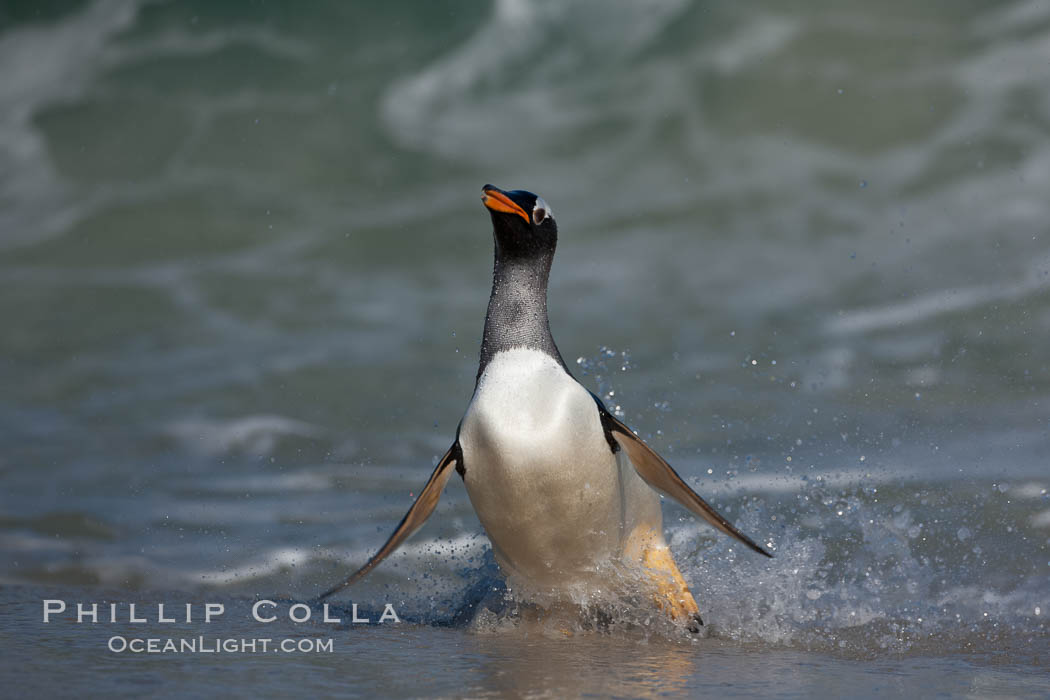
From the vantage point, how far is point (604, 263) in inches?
422

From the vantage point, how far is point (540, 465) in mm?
3090

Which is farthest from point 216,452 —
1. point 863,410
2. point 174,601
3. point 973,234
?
point 973,234

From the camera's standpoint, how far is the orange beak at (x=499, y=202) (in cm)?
315

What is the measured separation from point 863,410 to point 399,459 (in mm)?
2681

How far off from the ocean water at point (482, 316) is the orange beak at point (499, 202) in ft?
3.65

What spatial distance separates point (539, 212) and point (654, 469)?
803 mm

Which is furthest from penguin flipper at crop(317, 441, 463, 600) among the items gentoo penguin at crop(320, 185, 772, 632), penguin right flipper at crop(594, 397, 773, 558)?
penguin right flipper at crop(594, 397, 773, 558)

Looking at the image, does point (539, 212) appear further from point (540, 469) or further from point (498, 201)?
point (540, 469)

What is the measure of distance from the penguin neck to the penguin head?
0.02 m

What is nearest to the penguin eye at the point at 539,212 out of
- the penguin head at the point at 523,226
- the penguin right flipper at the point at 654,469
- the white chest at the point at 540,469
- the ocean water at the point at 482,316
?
the penguin head at the point at 523,226

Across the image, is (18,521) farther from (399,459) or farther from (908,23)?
(908,23)

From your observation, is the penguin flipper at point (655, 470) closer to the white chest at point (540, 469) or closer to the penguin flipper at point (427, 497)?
the white chest at point (540, 469)

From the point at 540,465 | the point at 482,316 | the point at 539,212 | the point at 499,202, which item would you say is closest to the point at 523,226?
the point at 539,212

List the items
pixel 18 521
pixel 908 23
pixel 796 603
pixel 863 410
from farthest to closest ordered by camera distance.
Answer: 1. pixel 908 23
2. pixel 863 410
3. pixel 18 521
4. pixel 796 603
